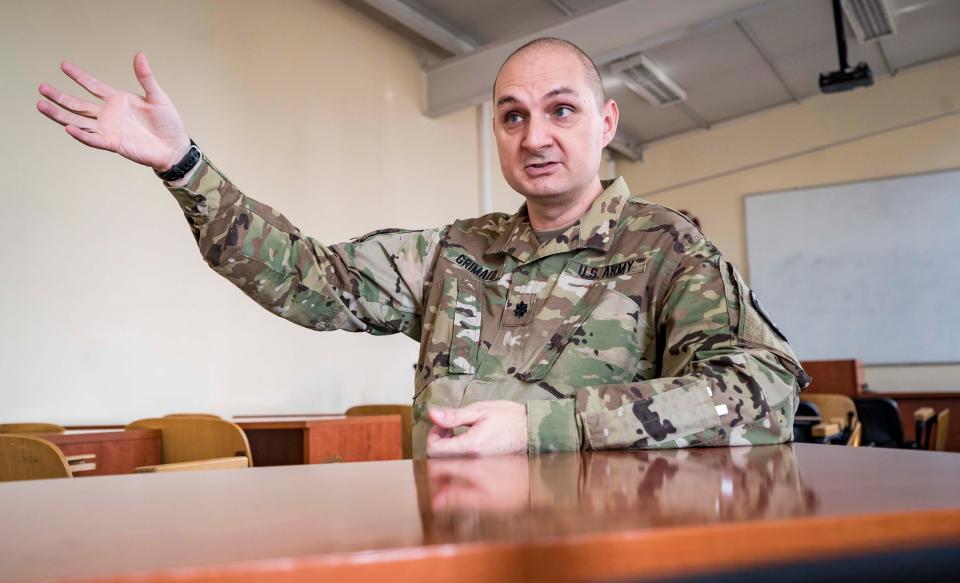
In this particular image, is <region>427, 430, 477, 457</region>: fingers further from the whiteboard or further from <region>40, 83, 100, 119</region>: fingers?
the whiteboard

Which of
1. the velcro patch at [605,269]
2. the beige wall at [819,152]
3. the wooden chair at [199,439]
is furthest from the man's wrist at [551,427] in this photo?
the beige wall at [819,152]

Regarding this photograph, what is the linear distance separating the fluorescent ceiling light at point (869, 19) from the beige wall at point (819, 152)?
137 centimetres

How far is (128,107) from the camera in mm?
1255

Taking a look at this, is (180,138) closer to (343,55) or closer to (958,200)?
(343,55)

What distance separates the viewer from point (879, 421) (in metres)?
5.25

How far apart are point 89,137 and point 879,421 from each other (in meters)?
5.22

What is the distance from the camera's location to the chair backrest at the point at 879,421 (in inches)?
203

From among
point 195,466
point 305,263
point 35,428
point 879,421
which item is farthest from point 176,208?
point 879,421

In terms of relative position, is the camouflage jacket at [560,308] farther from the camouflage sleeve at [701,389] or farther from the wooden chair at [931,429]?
the wooden chair at [931,429]

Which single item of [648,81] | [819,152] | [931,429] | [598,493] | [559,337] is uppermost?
[648,81]

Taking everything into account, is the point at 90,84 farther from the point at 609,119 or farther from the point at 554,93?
the point at 609,119

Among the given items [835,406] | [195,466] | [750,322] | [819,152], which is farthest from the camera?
[819,152]

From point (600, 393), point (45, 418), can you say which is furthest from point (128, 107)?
point (45, 418)

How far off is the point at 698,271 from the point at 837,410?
460 centimetres
